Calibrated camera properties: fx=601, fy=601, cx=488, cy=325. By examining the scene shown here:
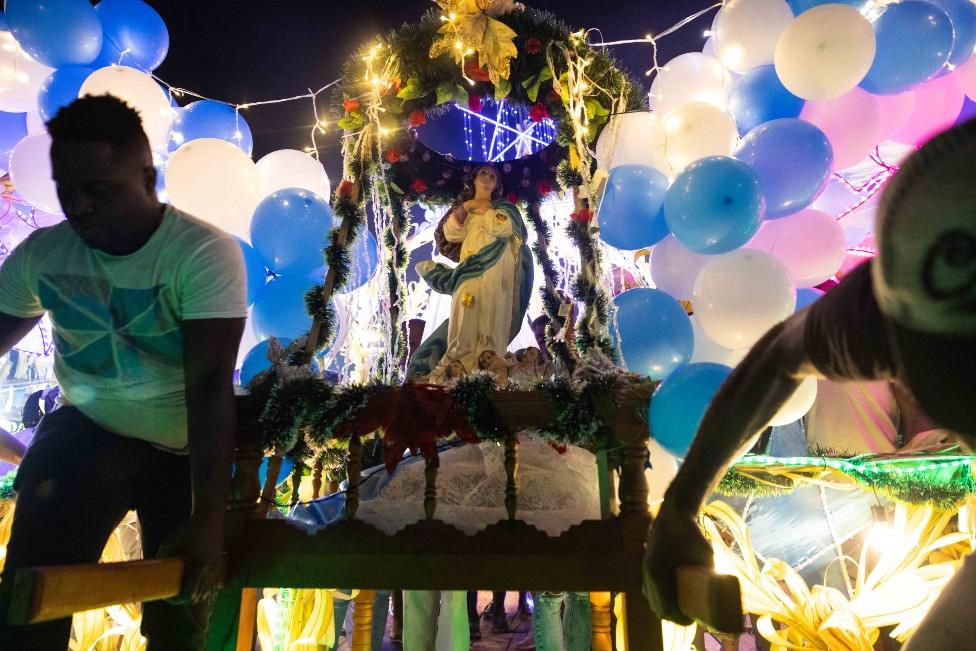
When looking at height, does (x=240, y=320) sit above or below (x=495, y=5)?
below

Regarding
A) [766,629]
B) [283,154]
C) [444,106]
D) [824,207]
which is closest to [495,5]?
[444,106]

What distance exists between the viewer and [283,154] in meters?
3.03

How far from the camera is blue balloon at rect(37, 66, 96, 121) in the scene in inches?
115

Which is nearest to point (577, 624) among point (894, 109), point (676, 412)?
point (676, 412)

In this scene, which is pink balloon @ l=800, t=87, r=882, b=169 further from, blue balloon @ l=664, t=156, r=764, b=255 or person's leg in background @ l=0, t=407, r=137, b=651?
person's leg in background @ l=0, t=407, r=137, b=651

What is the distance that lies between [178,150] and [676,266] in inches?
88.2

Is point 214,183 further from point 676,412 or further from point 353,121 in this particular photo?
point 676,412

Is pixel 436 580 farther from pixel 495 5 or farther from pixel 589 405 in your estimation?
pixel 495 5

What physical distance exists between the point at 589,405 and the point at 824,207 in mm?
2013

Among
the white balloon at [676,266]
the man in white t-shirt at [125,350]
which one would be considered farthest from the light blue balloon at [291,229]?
the white balloon at [676,266]

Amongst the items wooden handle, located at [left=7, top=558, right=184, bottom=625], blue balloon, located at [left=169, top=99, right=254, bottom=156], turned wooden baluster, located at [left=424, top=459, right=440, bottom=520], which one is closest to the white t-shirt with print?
wooden handle, located at [left=7, top=558, right=184, bottom=625]

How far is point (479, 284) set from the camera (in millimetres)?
2889

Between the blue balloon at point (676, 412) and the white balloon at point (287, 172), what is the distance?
2.06m

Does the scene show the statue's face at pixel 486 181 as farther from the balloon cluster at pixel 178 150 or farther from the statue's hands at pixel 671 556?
the statue's hands at pixel 671 556
